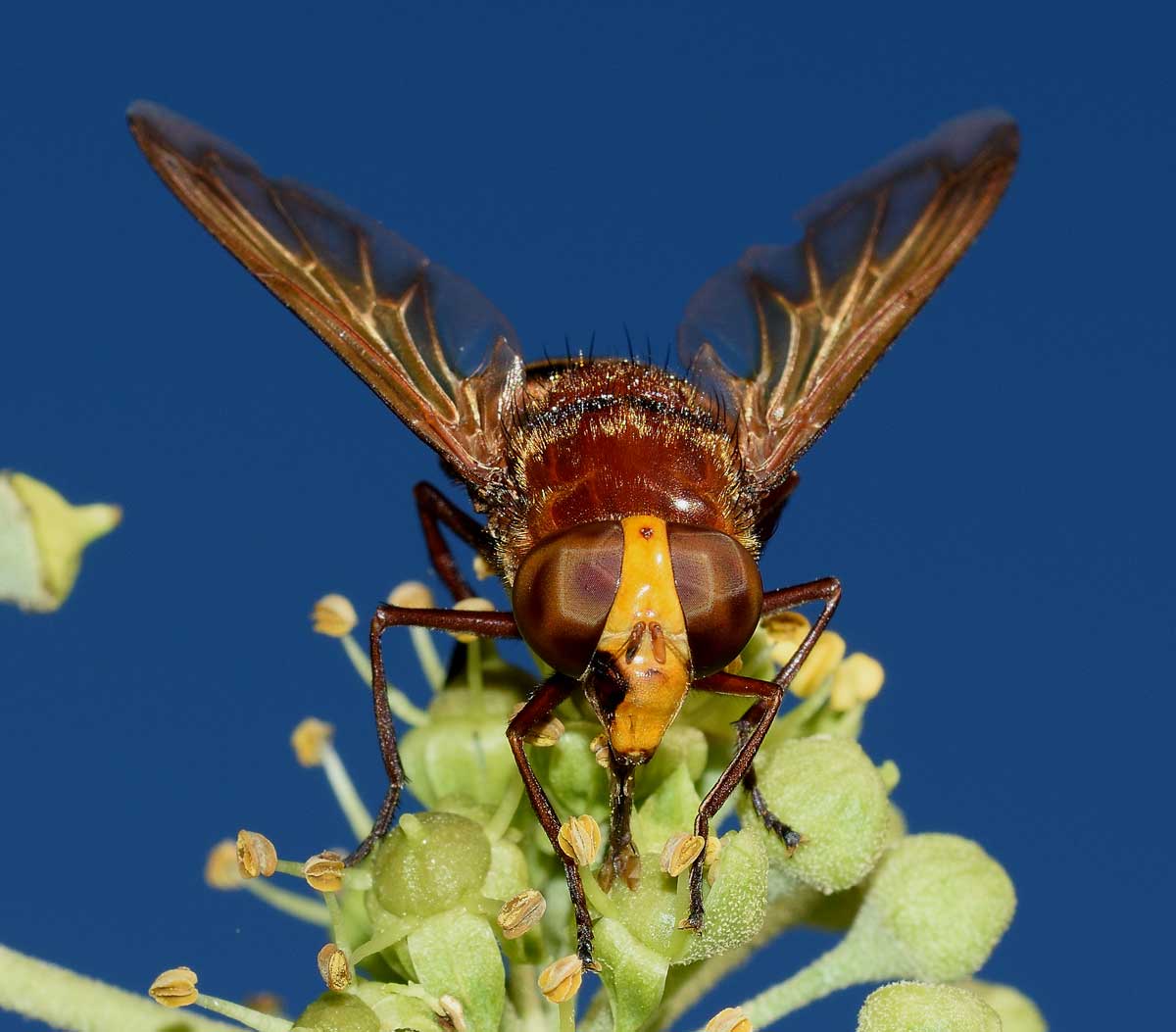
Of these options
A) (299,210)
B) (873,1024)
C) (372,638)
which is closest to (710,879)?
(873,1024)

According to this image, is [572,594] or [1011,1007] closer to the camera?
[572,594]

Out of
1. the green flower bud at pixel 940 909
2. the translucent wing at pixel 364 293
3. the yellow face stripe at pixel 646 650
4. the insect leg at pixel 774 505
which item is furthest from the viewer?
the insect leg at pixel 774 505

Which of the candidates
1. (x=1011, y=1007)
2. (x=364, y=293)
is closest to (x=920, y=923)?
(x=1011, y=1007)

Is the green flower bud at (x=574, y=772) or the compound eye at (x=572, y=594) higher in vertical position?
the compound eye at (x=572, y=594)

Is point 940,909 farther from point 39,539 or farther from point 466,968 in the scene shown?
point 39,539

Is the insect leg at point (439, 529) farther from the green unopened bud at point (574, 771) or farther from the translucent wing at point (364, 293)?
the green unopened bud at point (574, 771)

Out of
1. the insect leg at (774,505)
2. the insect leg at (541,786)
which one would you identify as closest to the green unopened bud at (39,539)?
the insect leg at (541,786)
